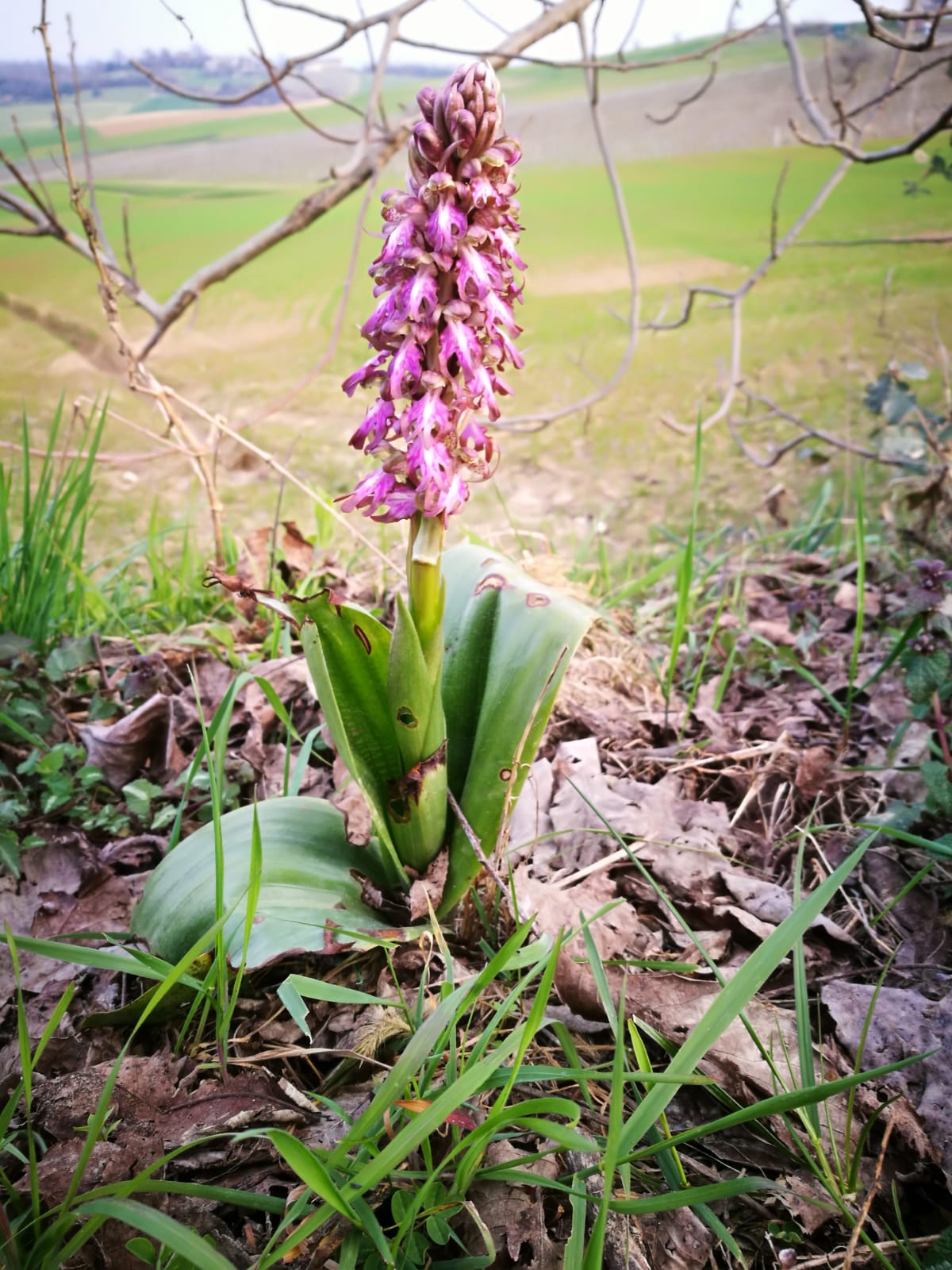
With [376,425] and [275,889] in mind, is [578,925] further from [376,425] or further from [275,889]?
[376,425]

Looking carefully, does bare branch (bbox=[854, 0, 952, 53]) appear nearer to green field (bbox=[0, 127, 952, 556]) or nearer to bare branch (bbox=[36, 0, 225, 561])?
green field (bbox=[0, 127, 952, 556])

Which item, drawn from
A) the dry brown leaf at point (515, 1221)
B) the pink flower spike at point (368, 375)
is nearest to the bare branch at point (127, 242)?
the pink flower spike at point (368, 375)

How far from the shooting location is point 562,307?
223cm

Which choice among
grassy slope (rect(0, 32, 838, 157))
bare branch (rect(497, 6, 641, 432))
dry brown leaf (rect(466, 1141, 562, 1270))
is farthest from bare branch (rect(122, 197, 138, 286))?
dry brown leaf (rect(466, 1141, 562, 1270))

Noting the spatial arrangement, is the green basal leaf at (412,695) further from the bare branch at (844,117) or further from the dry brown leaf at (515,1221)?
the bare branch at (844,117)

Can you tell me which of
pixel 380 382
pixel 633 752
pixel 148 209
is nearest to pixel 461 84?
pixel 380 382

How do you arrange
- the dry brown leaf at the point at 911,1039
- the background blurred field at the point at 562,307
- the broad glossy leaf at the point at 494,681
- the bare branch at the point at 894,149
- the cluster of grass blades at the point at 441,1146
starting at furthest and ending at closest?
the background blurred field at the point at 562,307
the bare branch at the point at 894,149
the broad glossy leaf at the point at 494,681
the dry brown leaf at the point at 911,1039
the cluster of grass blades at the point at 441,1146

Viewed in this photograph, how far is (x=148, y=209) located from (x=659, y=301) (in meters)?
1.46

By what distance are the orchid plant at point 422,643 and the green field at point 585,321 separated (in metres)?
1.25

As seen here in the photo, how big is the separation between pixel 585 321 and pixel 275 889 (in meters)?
2.01

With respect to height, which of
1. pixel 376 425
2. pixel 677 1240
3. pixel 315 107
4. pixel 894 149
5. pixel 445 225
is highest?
pixel 315 107

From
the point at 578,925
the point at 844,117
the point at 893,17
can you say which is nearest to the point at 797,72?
the point at 844,117

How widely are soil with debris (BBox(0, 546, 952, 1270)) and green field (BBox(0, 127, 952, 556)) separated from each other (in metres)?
0.95

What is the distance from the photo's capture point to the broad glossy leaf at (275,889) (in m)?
0.57
